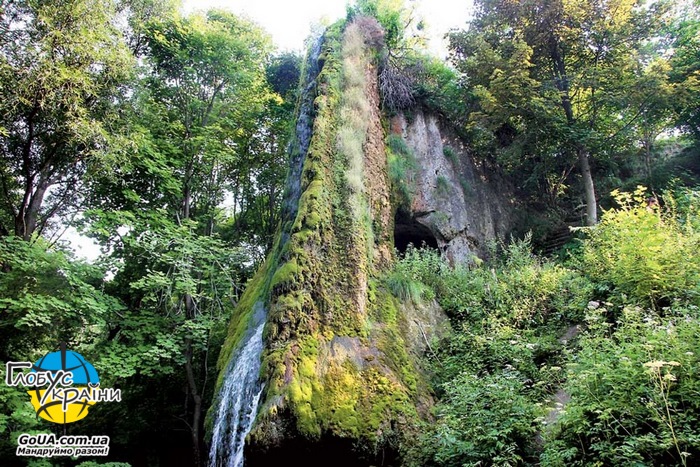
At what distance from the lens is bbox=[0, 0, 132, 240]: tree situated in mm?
7409

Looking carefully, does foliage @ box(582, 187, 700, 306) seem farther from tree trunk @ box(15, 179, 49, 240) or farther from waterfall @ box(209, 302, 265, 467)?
tree trunk @ box(15, 179, 49, 240)

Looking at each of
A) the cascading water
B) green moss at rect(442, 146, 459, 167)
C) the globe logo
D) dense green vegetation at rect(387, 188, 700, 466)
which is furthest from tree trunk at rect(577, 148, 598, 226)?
the globe logo

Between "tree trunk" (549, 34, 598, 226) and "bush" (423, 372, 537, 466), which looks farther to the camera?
"tree trunk" (549, 34, 598, 226)

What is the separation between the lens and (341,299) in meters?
6.15

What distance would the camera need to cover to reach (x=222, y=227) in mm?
15398

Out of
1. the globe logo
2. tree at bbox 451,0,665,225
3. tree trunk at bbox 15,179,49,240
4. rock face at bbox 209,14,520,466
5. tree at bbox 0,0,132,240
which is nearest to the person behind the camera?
rock face at bbox 209,14,520,466

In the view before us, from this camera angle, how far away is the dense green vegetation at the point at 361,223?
4438 millimetres

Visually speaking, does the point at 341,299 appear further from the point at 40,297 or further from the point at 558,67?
the point at 558,67

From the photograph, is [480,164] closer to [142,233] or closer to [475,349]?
[475,349]

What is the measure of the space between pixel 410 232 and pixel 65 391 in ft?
27.8

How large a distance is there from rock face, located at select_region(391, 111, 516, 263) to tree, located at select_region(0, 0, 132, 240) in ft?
23.0

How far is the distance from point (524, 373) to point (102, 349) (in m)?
8.15

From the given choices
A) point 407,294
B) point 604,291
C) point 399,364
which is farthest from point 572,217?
point 399,364

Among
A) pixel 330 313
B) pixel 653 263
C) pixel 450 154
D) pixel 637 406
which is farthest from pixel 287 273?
pixel 450 154
